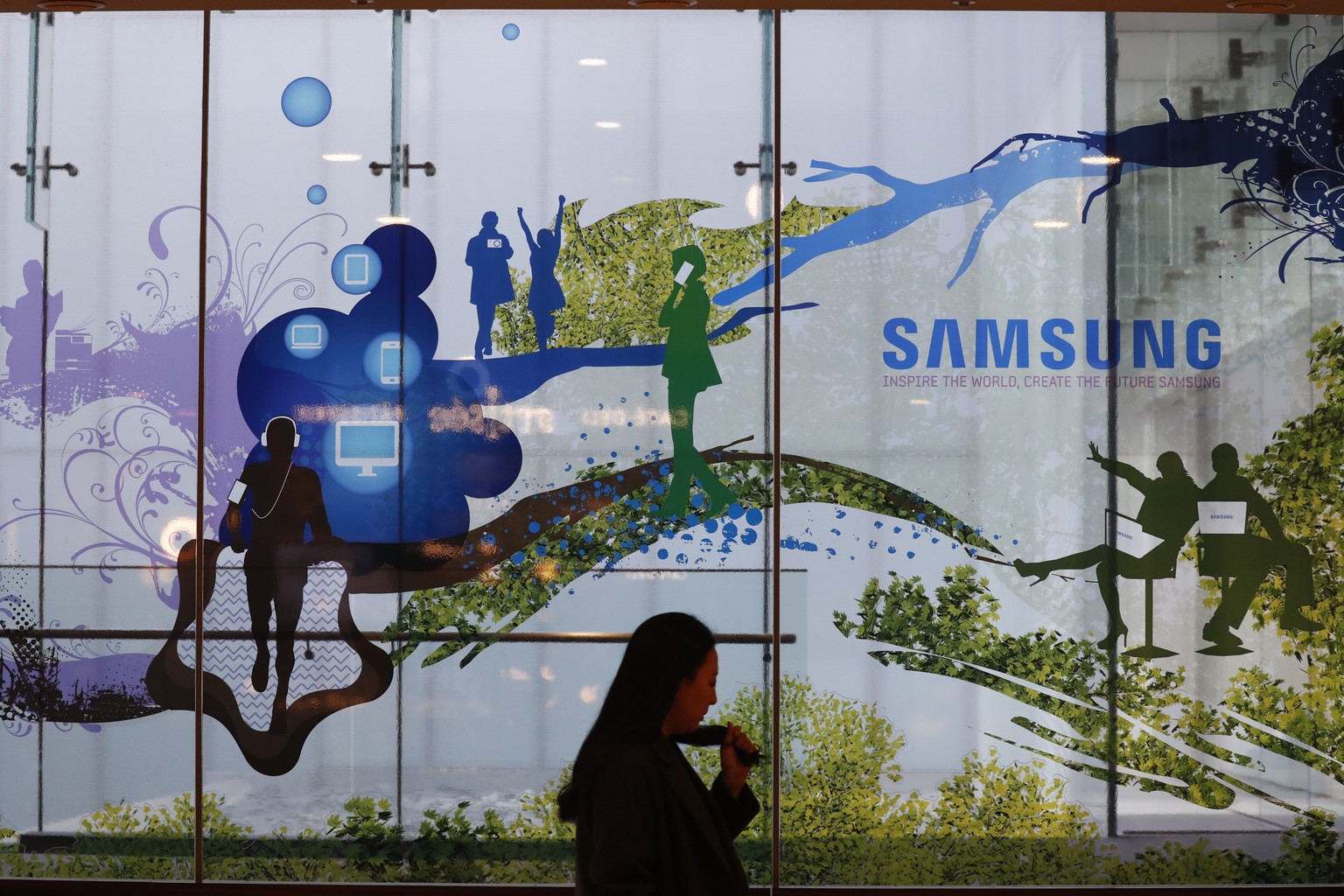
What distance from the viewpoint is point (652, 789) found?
8.87 ft

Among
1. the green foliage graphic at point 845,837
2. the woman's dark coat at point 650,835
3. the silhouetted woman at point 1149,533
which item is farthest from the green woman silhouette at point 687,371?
the woman's dark coat at point 650,835

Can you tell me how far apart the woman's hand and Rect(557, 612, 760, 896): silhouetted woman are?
0.39 ft

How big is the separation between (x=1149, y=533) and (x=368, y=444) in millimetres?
3356

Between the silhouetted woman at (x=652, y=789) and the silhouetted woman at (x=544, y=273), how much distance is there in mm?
2842

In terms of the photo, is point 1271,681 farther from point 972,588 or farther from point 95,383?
point 95,383

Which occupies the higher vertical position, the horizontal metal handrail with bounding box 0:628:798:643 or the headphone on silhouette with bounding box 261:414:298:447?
the headphone on silhouette with bounding box 261:414:298:447

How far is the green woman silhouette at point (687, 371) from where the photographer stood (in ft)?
17.7

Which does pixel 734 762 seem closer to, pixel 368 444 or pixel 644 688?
pixel 644 688

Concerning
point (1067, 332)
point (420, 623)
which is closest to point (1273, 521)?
point (1067, 332)

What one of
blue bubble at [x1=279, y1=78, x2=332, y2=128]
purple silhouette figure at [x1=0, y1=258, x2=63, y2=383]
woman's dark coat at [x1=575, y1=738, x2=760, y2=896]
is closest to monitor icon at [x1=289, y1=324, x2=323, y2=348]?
blue bubble at [x1=279, y1=78, x2=332, y2=128]

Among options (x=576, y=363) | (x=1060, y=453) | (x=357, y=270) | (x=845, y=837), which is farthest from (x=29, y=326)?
(x=1060, y=453)

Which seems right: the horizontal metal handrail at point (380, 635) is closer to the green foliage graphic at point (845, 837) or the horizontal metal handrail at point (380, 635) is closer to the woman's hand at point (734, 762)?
the green foliage graphic at point (845, 837)

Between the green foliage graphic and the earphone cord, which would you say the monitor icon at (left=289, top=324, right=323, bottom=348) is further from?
the green foliage graphic

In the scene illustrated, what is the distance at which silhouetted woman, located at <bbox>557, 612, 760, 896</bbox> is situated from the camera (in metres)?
2.64
